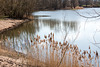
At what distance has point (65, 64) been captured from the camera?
324 cm

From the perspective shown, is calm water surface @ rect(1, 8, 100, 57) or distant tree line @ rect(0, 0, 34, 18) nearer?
calm water surface @ rect(1, 8, 100, 57)

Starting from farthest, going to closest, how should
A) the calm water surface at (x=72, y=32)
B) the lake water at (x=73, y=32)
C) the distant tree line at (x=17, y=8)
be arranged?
the distant tree line at (x=17, y=8) → the calm water surface at (x=72, y=32) → the lake water at (x=73, y=32)

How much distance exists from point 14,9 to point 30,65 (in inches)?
595

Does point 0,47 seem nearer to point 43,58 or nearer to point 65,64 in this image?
point 43,58

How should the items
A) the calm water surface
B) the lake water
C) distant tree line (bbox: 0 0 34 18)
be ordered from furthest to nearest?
distant tree line (bbox: 0 0 34 18) → the calm water surface → the lake water

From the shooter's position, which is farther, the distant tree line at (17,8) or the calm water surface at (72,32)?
the distant tree line at (17,8)

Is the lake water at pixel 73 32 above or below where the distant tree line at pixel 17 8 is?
below

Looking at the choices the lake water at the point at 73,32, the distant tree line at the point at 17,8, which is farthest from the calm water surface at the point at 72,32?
the distant tree line at the point at 17,8

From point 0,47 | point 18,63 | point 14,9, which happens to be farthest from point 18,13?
point 18,63

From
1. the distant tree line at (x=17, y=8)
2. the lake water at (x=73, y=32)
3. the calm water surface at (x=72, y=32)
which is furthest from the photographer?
the distant tree line at (x=17, y=8)

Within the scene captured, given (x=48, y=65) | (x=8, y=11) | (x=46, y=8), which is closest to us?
(x=48, y=65)

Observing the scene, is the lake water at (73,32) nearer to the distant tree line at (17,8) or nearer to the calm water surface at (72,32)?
the calm water surface at (72,32)

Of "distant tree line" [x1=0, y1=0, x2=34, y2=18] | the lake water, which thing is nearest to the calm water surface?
the lake water

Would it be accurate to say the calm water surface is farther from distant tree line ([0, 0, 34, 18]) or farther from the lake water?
distant tree line ([0, 0, 34, 18])
